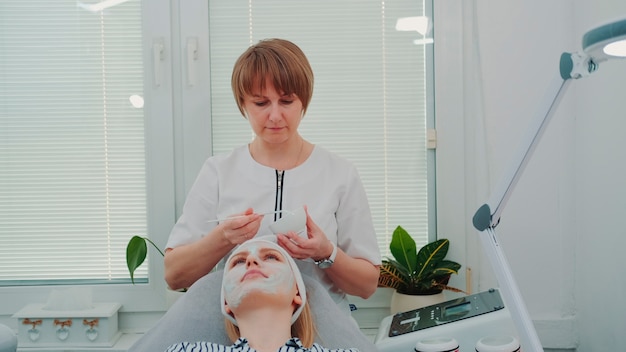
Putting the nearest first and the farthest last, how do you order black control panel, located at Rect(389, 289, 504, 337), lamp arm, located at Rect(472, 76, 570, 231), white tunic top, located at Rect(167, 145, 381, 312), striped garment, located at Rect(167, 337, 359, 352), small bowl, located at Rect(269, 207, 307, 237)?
lamp arm, located at Rect(472, 76, 570, 231) → striped garment, located at Rect(167, 337, 359, 352) → small bowl, located at Rect(269, 207, 307, 237) → black control panel, located at Rect(389, 289, 504, 337) → white tunic top, located at Rect(167, 145, 381, 312)

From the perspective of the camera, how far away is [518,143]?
6.62 ft

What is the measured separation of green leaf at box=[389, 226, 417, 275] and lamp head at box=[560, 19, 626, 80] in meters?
1.16

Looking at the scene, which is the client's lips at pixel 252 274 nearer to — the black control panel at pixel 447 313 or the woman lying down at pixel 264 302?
the woman lying down at pixel 264 302

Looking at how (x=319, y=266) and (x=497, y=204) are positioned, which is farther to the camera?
(x=319, y=266)

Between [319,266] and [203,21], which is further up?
[203,21]

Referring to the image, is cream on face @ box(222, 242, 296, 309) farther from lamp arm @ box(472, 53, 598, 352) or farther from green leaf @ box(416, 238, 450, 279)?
green leaf @ box(416, 238, 450, 279)

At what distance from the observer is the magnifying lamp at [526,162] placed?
0.84m

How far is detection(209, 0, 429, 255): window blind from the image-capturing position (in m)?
2.19

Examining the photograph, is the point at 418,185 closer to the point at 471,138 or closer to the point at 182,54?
the point at 471,138

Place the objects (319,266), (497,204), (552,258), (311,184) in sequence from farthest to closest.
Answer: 1. (552,258)
2. (311,184)
3. (319,266)
4. (497,204)

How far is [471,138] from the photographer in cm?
216

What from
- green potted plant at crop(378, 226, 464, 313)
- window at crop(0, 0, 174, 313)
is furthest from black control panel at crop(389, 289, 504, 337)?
window at crop(0, 0, 174, 313)

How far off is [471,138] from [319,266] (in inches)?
33.9

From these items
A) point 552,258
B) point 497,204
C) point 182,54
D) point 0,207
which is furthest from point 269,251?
point 0,207
